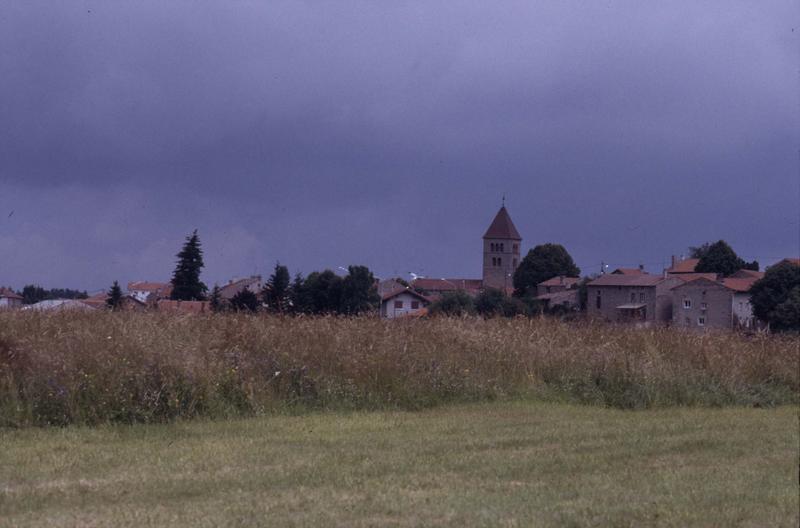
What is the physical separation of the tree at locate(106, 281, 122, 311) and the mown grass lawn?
202 inches

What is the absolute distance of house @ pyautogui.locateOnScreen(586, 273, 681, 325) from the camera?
2252cm

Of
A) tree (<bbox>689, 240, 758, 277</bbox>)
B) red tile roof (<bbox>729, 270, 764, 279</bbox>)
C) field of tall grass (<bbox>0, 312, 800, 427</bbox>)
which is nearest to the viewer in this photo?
field of tall grass (<bbox>0, 312, 800, 427</bbox>)

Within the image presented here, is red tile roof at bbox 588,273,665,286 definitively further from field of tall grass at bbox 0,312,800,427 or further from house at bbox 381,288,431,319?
field of tall grass at bbox 0,312,800,427

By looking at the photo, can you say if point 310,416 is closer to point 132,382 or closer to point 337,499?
point 132,382

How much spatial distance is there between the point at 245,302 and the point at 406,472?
30.4 feet

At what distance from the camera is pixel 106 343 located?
11.8 meters

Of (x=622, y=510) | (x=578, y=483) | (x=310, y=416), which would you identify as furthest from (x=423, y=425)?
(x=622, y=510)

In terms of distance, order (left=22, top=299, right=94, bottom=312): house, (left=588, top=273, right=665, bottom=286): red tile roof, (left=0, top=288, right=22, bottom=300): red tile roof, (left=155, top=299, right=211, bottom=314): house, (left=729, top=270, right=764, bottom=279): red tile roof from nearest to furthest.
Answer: (left=22, top=299, right=94, bottom=312): house, (left=155, top=299, right=211, bottom=314): house, (left=0, top=288, right=22, bottom=300): red tile roof, (left=729, top=270, right=764, bottom=279): red tile roof, (left=588, top=273, right=665, bottom=286): red tile roof

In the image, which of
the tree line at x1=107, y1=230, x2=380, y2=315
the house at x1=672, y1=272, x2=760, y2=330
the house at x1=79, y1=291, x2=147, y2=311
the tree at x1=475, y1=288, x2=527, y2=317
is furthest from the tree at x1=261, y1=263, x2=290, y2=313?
the house at x1=672, y1=272, x2=760, y2=330

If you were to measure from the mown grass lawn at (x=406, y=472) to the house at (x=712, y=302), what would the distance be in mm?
10268

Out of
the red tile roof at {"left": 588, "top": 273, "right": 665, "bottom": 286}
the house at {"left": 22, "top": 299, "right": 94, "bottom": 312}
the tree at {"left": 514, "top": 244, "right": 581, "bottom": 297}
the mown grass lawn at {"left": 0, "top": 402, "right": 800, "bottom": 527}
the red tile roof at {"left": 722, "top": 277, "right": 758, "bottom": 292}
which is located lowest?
the mown grass lawn at {"left": 0, "top": 402, "right": 800, "bottom": 527}

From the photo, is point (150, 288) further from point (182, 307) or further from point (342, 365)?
point (342, 365)

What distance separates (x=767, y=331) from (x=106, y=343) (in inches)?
457

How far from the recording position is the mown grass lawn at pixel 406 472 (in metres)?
A: 6.62
